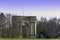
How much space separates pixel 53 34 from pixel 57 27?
3.43m

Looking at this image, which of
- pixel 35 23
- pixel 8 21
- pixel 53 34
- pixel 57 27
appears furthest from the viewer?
pixel 35 23

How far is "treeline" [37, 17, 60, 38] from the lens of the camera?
112 ft

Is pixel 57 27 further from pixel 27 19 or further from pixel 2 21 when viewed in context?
pixel 2 21

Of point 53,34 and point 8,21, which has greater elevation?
point 8,21

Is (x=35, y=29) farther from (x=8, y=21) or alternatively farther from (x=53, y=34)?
(x=8, y=21)

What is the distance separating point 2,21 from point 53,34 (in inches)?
337

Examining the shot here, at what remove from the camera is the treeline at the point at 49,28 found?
3422cm

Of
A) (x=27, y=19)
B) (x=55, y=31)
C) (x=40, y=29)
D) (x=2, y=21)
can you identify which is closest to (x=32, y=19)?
(x=27, y=19)

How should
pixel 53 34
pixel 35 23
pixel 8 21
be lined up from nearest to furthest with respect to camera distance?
1. pixel 8 21
2. pixel 53 34
3. pixel 35 23

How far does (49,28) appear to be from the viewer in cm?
3638

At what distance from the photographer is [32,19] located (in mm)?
39969

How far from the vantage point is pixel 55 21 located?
38.9 meters

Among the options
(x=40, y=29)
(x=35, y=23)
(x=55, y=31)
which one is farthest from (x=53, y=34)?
(x=35, y=23)

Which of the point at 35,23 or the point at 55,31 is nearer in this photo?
the point at 55,31
